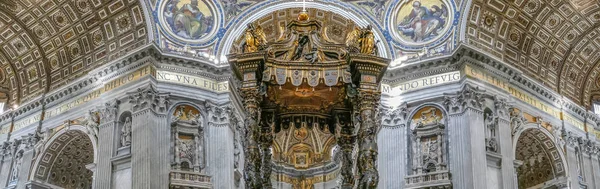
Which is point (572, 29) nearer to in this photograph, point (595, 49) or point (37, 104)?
point (595, 49)

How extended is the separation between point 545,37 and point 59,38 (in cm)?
1338

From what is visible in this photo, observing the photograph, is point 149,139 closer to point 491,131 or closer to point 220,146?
point 220,146

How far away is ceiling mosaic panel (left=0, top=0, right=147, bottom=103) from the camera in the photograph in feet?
80.9

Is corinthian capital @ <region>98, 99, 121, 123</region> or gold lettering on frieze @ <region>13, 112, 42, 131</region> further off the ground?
gold lettering on frieze @ <region>13, 112, 42, 131</region>

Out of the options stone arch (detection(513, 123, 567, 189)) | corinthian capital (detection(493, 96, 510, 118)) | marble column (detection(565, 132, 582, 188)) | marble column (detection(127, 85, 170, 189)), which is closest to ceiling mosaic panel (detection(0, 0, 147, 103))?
marble column (detection(127, 85, 170, 189))

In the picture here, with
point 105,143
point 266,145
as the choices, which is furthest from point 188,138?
point 266,145

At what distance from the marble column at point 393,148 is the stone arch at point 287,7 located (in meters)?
1.82

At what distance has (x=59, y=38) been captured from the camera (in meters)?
25.6

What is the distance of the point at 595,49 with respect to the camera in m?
27.0

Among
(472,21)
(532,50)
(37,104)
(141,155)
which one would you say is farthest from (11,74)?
(532,50)

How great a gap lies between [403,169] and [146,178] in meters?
6.44

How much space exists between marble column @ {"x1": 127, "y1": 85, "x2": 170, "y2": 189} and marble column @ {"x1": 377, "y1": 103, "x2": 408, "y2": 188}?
544cm

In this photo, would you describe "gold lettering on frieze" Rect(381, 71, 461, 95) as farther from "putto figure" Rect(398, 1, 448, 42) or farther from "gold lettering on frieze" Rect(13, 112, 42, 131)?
"gold lettering on frieze" Rect(13, 112, 42, 131)

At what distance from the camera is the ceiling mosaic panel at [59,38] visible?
2466 centimetres
